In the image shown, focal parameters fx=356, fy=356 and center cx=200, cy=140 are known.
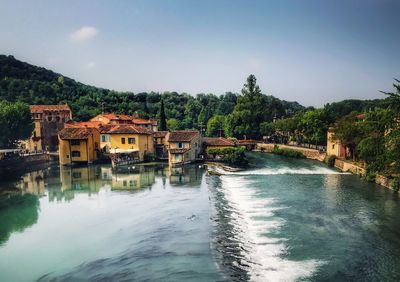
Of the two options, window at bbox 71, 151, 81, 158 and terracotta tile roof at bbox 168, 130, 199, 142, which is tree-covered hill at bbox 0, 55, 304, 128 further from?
terracotta tile roof at bbox 168, 130, 199, 142

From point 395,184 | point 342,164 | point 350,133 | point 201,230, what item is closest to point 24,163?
point 201,230

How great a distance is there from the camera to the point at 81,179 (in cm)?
3466

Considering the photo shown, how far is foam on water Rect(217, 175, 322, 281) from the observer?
13.8 m

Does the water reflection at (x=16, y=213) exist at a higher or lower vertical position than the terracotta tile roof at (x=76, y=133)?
lower

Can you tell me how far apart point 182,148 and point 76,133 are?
44.6 feet

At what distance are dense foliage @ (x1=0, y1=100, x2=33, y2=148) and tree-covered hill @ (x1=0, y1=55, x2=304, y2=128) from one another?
25.0 meters

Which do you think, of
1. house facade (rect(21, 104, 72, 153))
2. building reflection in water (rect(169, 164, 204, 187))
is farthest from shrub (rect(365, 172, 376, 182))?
house facade (rect(21, 104, 72, 153))

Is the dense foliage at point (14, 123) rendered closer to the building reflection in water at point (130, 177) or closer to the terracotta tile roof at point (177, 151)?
the building reflection in water at point (130, 177)

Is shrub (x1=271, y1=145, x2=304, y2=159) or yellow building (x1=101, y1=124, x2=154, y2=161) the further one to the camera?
shrub (x1=271, y1=145, x2=304, y2=159)

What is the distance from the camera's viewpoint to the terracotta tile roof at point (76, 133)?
43.4 metres

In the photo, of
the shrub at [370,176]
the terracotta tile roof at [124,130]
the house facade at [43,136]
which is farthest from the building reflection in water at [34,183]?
the shrub at [370,176]

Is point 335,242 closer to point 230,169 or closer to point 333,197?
point 333,197

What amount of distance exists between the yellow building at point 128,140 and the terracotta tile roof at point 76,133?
1994 millimetres

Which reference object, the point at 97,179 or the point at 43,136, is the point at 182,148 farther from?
the point at 43,136
